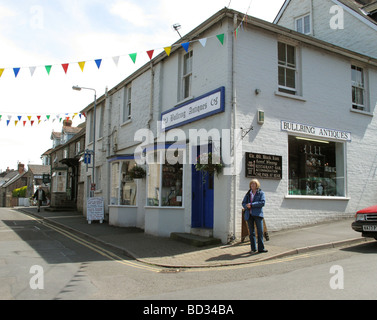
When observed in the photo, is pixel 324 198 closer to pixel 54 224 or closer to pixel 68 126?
→ pixel 54 224

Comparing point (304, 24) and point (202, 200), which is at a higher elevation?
point (304, 24)

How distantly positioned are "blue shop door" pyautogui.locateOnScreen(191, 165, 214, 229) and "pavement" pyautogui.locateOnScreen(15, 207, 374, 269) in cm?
106

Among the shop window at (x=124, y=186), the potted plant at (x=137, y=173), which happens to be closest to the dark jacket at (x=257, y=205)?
the potted plant at (x=137, y=173)

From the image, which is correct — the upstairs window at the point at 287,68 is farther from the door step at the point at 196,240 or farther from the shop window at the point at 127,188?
the shop window at the point at 127,188

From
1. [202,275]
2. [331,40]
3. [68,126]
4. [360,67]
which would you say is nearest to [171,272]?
[202,275]

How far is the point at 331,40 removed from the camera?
17.3 m

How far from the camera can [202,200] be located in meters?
11.2

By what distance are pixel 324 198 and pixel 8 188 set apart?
199 feet

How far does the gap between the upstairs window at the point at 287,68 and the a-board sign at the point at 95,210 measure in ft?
32.5

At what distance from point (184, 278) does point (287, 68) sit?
26.3 ft

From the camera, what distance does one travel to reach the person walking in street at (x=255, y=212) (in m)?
8.41

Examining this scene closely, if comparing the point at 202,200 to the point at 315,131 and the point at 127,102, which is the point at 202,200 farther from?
the point at 127,102

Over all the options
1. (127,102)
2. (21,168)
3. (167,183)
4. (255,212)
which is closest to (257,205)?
(255,212)

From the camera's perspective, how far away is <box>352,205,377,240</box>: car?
8.29m
